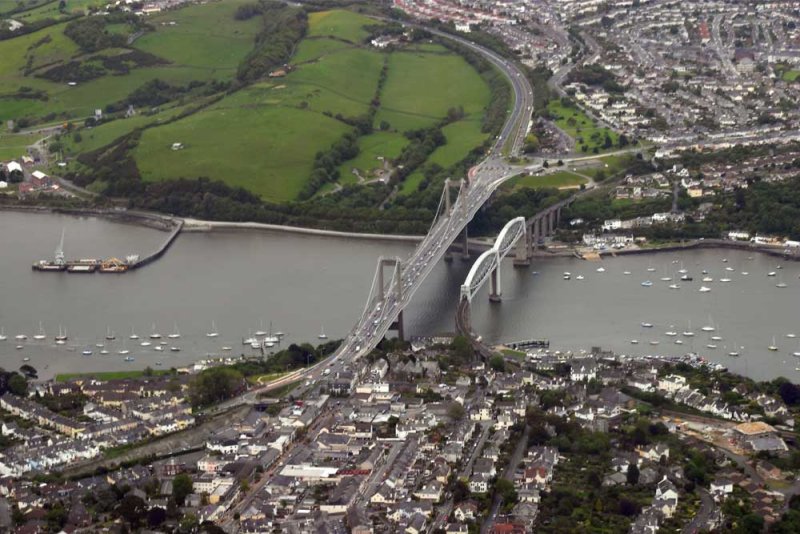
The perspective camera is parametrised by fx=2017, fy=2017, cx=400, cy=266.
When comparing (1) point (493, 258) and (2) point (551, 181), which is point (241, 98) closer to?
(2) point (551, 181)

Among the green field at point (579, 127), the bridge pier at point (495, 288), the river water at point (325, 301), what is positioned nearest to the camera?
the river water at point (325, 301)

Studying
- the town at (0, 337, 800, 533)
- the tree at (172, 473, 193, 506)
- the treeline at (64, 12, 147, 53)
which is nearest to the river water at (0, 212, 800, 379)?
the town at (0, 337, 800, 533)

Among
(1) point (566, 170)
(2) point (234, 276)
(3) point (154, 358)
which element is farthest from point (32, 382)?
(1) point (566, 170)

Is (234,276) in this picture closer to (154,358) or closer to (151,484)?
(154,358)

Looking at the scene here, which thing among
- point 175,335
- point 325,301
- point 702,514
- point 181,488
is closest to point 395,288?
point 325,301

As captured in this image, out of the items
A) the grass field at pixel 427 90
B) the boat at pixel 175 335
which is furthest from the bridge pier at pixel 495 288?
the grass field at pixel 427 90

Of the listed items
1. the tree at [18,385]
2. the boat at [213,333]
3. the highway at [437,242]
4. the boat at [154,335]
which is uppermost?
the highway at [437,242]

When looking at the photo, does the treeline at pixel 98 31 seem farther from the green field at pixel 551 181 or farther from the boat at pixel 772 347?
the boat at pixel 772 347
